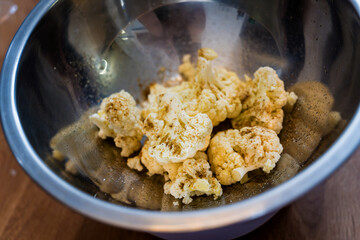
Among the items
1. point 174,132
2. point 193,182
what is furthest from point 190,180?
point 174,132

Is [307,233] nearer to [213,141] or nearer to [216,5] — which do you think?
[213,141]

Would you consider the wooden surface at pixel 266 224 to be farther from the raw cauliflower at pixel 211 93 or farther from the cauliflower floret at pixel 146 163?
the raw cauliflower at pixel 211 93

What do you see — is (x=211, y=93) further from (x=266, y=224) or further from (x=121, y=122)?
(x=266, y=224)

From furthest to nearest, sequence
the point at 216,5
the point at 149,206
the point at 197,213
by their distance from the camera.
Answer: the point at 216,5 < the point at 149,206 < the point at 197,213

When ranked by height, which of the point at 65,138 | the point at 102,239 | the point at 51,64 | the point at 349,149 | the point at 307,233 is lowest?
the point at 102,239

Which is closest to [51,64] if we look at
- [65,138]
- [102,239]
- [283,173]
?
[65,138]

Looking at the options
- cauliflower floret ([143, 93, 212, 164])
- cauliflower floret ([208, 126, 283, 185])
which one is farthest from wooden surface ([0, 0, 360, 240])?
cauliflower floret ([143, 93, 212, 164])

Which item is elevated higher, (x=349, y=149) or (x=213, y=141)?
(x=349, y=149)
